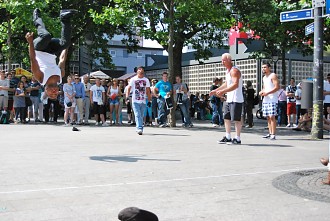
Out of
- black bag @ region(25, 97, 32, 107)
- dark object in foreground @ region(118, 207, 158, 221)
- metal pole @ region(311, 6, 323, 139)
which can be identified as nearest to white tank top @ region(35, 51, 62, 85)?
dark object in foreground @ region(118, 207, 158, 221)

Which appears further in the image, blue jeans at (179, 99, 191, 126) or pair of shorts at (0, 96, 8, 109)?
pair of shorts at (0, 96, 8, 109)

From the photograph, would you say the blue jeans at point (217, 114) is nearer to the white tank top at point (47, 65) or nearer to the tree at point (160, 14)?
the tree at point (160, 14)

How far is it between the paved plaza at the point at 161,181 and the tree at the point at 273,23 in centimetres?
900

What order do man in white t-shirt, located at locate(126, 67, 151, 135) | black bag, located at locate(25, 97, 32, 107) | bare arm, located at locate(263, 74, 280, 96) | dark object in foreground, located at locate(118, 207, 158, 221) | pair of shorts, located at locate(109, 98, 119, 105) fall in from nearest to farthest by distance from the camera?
dark object in foreground, located at locate(118, 207, 158, 221)
bare arm, located at locate(263, 74, 280, 96)
man in white t-shirt, located at locate(126, 67, 151, 135)
pair of shorts, located at locate(109, 98, 119, 105)
black bag, located at locate(25, 97, 32, 107)

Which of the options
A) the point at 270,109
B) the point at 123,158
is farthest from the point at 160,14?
the point at 123,158

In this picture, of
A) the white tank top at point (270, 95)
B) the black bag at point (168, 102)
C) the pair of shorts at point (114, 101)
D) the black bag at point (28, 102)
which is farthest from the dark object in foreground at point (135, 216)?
the black bag at point (28, 102)

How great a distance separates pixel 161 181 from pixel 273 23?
45.6 feet

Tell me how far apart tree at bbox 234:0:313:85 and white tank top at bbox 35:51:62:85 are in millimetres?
11200

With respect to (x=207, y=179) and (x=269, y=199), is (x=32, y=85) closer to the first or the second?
(x=207, y=179)

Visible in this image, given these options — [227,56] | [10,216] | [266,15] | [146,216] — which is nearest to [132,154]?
[227,56]

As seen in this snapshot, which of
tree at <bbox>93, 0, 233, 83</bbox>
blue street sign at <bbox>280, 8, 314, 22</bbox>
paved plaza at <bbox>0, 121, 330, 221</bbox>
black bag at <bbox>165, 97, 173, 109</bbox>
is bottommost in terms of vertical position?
paved plaza at <bbox>0, 121, 330, 221</bbox>

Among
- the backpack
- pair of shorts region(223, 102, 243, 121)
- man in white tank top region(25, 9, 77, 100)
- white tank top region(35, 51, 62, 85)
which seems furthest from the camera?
the backpack

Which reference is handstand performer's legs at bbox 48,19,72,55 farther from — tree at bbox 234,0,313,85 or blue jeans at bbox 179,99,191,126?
tree at bbox 234,0,313,85

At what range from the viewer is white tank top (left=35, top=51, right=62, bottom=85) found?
8641 millimetres
